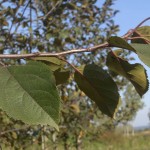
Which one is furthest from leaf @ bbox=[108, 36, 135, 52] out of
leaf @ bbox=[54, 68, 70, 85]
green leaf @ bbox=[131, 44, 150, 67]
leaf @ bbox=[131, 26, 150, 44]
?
leaf @ bbox=[54, 68, 70, 85]

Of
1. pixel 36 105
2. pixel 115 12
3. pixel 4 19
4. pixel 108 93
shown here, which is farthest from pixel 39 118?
pixel 115 12

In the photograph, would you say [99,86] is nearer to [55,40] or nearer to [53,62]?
[53,62]

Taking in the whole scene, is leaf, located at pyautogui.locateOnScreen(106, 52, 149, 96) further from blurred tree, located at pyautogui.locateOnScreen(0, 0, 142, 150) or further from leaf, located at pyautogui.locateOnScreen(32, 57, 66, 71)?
blurred tree, located at pyautogui.locateOnScreen(0, 0, 142, 150)

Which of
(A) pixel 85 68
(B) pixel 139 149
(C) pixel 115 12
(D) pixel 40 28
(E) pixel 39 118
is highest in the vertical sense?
(C) pixel 115 12

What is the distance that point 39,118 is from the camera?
66cm

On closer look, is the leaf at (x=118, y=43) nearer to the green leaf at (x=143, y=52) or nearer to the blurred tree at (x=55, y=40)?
the green leaf at (x=143, y=52)

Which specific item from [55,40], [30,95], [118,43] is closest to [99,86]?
[118,43]

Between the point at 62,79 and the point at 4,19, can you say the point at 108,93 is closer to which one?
the point at 62,79

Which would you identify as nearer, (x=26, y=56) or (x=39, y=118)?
(x=39, y=118)

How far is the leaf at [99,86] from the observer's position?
3.18 ft

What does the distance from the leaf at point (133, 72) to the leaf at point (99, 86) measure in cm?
4

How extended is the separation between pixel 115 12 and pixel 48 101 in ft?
17.7

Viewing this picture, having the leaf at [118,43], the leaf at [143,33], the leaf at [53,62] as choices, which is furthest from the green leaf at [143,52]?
the leaf at [53,62]

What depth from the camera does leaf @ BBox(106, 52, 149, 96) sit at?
95 centimetres
